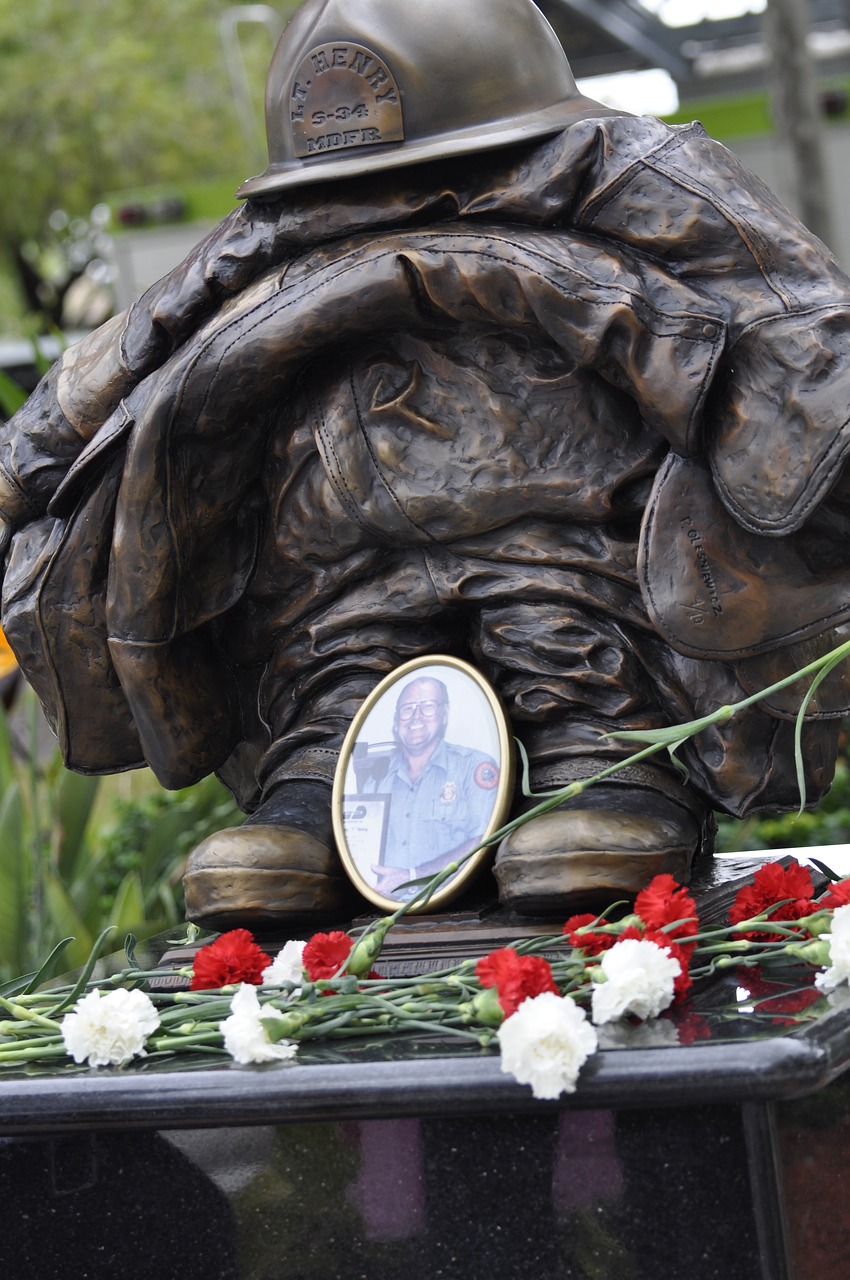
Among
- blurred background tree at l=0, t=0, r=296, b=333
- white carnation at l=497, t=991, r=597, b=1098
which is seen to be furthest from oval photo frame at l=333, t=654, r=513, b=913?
blurred background tree at l=0, t=0, r=296, b=333

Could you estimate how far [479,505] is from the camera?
219cm

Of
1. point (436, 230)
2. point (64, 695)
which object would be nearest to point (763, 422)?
point (436, 230)

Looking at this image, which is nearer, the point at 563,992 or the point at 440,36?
the point at 563,992

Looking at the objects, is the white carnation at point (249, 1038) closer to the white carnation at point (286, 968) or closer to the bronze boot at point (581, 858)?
the white carnation at point (286, 968)

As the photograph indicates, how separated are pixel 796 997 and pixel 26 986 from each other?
3.03ft

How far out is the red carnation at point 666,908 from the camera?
70.0 inches

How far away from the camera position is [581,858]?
6.41 ft

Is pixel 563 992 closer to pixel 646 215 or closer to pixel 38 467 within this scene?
pixel 646 215

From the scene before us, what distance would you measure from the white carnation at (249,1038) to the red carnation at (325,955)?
0.36 ft

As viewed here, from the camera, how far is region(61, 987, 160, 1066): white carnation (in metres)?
1.78

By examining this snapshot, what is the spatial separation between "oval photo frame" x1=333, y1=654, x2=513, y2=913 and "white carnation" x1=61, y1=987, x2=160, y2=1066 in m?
0.38

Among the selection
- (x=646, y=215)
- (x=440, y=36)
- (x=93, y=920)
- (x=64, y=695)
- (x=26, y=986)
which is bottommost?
(x=93, y=920)

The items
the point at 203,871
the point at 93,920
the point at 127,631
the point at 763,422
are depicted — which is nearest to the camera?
the point at 763,422
